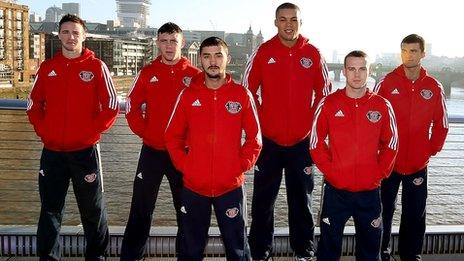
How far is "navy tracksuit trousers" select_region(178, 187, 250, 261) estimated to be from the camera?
3594 millimetres

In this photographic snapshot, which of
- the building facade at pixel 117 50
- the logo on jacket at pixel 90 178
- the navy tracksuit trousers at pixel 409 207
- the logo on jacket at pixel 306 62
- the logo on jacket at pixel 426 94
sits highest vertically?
the building facade at pixel 117 50

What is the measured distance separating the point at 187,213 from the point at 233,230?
0.36 m

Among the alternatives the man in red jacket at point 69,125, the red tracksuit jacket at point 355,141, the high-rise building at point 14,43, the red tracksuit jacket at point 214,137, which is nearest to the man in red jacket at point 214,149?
the red tracksuit jacket at point 214,137

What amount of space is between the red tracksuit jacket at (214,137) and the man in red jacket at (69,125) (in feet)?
2.51

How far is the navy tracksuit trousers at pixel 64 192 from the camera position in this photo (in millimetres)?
3990

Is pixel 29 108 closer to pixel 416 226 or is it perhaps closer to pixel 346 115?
pixel 346 115

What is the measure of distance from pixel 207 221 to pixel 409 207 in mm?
1866

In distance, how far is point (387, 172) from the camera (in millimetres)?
3748

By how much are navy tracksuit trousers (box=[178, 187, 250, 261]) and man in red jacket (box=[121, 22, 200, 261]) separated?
49 cm

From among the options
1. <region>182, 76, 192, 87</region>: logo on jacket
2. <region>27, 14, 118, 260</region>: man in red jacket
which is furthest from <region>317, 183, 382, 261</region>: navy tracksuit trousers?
<region>27, 14, 118, 260</region>: man in red jacket

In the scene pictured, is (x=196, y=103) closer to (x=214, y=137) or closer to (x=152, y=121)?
(x=214, y=137)

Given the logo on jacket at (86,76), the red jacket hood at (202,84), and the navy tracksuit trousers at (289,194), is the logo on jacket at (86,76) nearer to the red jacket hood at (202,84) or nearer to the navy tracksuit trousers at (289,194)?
the red jacket hood at (202,84)

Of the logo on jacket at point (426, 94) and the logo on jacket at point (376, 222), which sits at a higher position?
the logo on jacket at point (426, 94)


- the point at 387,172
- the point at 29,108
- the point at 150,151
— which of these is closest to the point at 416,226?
the point at 387,172
